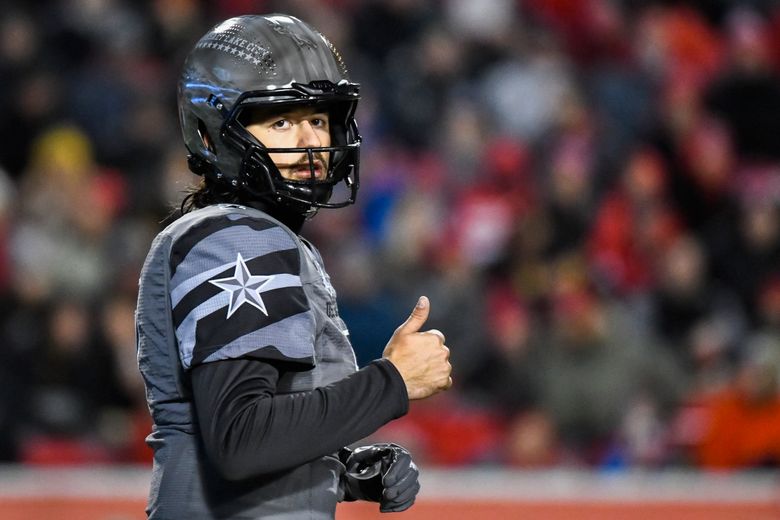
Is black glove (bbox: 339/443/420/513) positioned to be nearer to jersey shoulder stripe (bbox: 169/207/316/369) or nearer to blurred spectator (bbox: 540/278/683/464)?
jersey shoulder stripe (bbox: 169/207/316/369)

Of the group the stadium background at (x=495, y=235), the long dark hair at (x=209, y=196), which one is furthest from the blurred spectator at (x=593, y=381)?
the long dark hair at (x=209, y=196)

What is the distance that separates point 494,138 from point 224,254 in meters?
5.80

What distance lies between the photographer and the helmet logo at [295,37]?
246 centimetres

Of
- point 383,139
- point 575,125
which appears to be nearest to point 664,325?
point 575,125

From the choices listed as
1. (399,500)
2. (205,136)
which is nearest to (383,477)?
(399,500)

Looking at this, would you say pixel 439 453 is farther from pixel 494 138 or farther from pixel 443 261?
pixel 494 138

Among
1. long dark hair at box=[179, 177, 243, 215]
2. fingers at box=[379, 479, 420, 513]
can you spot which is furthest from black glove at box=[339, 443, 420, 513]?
long dark hair at box=[179, 177, 243, 215]

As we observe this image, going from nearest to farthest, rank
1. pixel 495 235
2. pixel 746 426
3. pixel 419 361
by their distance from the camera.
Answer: pixel 419 361 → pixel 746 426 → pixel 495 235

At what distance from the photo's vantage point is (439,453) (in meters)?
6.39

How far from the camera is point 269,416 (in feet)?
6.86

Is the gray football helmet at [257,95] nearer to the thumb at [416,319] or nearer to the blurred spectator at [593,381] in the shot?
the thumb at [416,319]

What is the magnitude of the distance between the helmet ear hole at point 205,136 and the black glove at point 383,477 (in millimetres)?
654

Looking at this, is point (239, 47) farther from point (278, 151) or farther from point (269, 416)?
point (269, 416)

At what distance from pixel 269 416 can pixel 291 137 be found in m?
0.58
